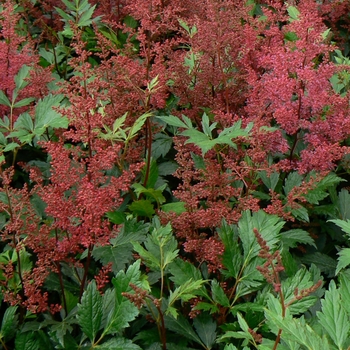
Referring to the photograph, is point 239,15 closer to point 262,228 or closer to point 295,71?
point 295,71

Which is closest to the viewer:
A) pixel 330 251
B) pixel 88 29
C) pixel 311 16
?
pixel 311 16

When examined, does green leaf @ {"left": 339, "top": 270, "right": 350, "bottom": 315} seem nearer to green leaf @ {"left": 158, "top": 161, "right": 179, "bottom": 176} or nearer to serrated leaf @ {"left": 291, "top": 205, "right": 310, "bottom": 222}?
serrated leaf @ {"left": 291, "top": 205, "right": 310, "bottom": 222}

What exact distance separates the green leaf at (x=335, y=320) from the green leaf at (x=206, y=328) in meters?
0.40

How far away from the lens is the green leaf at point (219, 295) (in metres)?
1.53

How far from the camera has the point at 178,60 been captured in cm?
200

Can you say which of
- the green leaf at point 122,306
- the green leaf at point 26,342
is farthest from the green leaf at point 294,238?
the green leaf at point 26,342

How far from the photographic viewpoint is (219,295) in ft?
5.01

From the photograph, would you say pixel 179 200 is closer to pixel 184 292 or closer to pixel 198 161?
pixel 198 161

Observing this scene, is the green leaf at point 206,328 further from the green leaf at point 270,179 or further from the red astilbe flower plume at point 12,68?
the red astilbe flower plume at point 12,68

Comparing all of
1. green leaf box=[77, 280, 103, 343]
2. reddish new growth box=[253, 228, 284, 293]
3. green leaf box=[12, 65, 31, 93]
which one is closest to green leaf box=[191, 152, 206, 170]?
green leaf box=[77, 280, 103, 343]

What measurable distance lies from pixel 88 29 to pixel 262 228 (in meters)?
1.58

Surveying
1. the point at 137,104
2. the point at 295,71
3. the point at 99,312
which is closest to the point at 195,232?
the point at 99,312

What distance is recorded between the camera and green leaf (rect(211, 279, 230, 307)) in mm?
1526

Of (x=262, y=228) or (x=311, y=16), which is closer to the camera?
(x=262, y=228)
